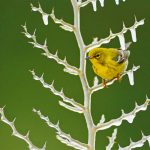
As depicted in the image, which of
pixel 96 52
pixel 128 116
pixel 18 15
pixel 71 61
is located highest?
pixel 18 15

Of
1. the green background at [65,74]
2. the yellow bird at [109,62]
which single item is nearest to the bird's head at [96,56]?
the yellow bird at [109,62]

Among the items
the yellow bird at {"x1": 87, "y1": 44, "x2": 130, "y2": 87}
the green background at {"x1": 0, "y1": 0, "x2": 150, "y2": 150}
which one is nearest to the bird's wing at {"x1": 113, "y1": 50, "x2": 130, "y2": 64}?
the yellow bird at {"x1": 87, "y1": 44, "x2": 130, "y2": 87}

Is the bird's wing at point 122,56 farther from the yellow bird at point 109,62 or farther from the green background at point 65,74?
the green background at point 65,74

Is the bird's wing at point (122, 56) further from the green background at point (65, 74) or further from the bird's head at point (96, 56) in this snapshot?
the green background at point (65, 74)

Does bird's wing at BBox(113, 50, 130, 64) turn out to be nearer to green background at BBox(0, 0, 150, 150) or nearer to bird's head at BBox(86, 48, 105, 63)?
bird's head at BBox(86, 48, 105, 63)

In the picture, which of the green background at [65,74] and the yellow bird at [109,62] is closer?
the yellow bird at [109,62]

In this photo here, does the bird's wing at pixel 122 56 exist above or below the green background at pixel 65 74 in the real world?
below

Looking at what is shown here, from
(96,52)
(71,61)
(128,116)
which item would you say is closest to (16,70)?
(71,61)

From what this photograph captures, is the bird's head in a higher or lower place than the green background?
lower

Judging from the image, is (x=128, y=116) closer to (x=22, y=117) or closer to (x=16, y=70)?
(x=22, y=117)
